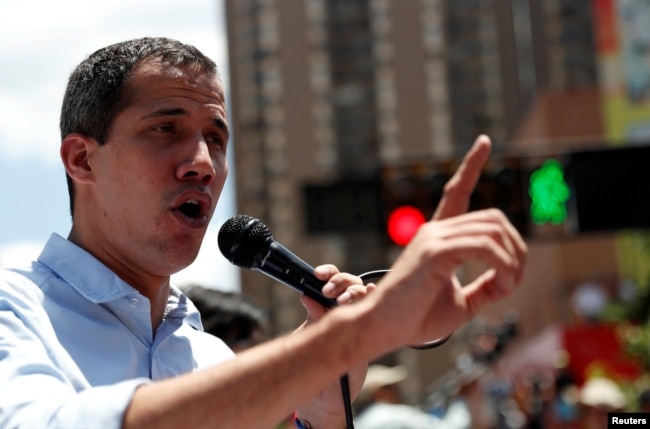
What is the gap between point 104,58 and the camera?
8.28 ft

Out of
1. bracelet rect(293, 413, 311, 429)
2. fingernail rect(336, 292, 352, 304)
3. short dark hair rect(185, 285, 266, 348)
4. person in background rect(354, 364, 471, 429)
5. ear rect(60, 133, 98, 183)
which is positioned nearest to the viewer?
fingernail rect(336, 292, 352, 304)

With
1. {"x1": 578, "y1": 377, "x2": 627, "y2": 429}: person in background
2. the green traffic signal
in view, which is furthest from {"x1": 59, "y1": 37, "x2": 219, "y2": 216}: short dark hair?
the green traffic signal

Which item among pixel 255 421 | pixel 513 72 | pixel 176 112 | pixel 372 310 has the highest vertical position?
pixel 176 112

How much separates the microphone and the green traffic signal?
10.2 meters

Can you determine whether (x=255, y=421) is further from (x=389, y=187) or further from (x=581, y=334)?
(x=581, y=334)

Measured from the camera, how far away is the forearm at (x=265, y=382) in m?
1.78

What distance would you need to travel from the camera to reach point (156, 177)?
7.75ft

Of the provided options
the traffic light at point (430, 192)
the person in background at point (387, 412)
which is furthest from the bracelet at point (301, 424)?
the traffic light at point (430, 192)

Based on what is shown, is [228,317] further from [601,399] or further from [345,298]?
[601,399]

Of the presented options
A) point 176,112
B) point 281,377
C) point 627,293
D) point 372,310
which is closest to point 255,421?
point 281,377

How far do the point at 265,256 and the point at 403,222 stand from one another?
1007 cm

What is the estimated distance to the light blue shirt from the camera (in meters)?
1.85

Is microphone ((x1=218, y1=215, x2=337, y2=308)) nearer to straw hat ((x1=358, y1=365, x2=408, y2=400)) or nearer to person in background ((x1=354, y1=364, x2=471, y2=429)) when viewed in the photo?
person in background ((x1=354, y1=364, x2=471, y2=429))

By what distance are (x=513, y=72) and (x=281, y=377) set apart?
76.2 m
